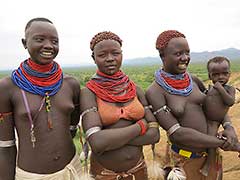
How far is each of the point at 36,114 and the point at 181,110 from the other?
124 centimetres

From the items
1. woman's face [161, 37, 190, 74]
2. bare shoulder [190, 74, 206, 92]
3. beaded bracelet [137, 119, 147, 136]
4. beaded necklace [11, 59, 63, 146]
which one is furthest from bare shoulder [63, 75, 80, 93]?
bare shoulder [190, 74, 206, 92]

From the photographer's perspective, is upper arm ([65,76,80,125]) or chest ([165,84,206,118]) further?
chest ([165,84,206,118])

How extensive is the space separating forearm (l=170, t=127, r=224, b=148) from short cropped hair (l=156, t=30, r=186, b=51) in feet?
2.47

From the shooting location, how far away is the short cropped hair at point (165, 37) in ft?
9.97

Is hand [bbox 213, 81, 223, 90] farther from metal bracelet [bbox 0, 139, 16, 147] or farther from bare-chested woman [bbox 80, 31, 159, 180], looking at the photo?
metal bracelet [bbox 0, 139, 16, 147]

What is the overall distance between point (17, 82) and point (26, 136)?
419 millimetres

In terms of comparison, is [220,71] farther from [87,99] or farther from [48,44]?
[48,44]

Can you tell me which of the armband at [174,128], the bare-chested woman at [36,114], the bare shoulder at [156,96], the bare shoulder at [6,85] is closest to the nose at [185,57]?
the bare shoulder at [156,96]

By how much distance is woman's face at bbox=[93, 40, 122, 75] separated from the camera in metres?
2.70

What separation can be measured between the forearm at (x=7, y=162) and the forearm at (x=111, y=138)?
2.12 feet

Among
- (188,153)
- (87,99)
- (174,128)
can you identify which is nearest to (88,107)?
(87,99)

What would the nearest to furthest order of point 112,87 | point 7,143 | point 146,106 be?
point 7,143, point 112,87, point 146,106

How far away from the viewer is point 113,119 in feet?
8.82

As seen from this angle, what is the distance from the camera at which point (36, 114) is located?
2598 mm
